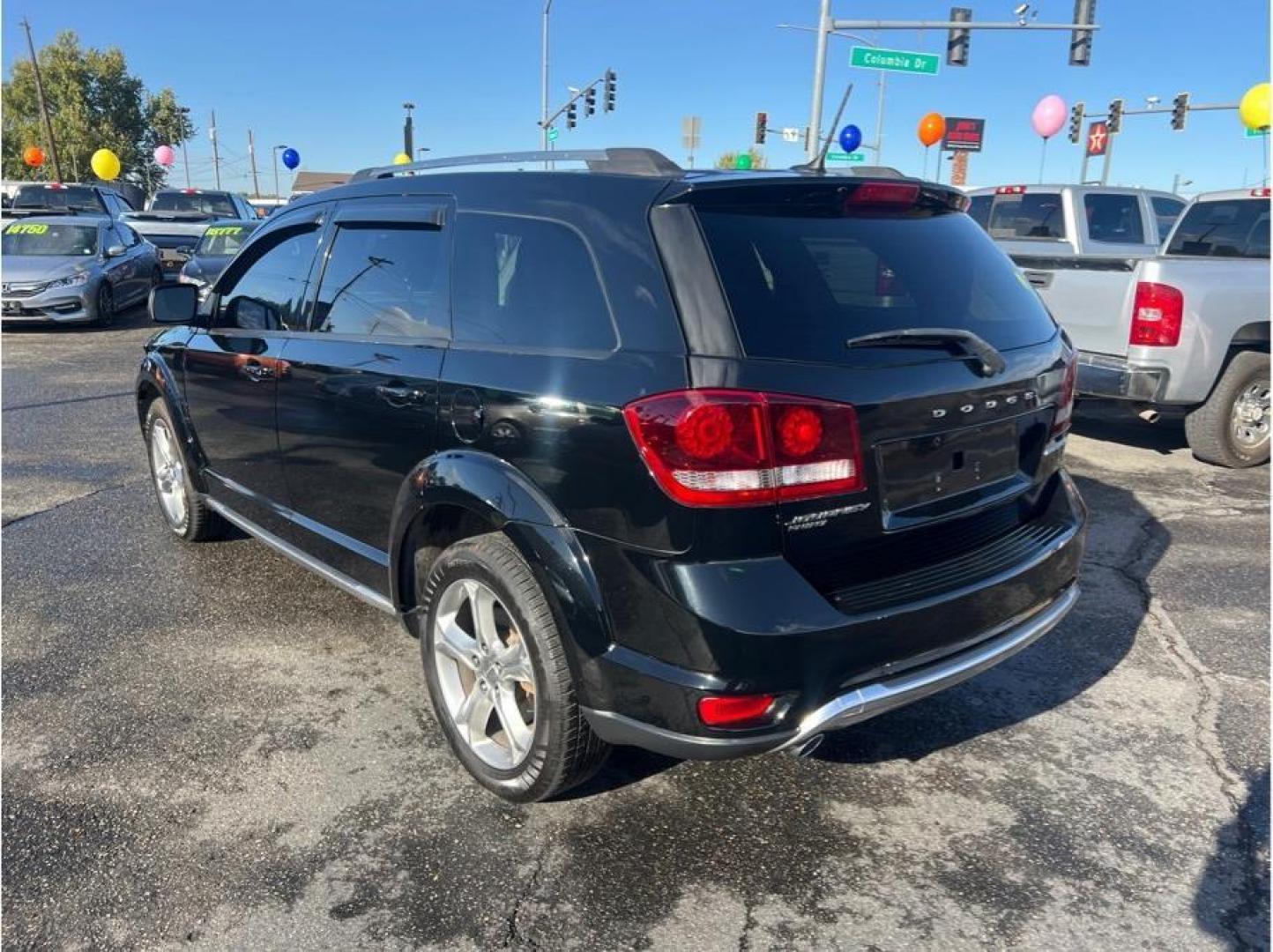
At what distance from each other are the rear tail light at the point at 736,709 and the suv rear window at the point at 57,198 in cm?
2043

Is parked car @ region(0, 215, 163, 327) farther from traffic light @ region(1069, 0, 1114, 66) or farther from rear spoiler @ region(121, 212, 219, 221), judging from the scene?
traffic light @ region(1069, 0, 1114, 66)

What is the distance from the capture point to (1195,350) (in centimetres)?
638

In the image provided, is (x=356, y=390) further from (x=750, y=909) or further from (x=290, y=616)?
(x=750, y=909)

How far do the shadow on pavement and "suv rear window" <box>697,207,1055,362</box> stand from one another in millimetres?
1547

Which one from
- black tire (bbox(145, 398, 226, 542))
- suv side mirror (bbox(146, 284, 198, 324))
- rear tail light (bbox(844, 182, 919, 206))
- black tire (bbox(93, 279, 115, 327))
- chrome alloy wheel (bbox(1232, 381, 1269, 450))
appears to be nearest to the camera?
rear tail light (bbox(844, 182, 919, 206))

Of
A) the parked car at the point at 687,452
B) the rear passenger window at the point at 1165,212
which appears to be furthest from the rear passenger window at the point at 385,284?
the rear passenger window at the point at 1165,212

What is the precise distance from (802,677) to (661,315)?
0.94 meters

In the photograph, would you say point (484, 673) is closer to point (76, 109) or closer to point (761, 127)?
point (761, 127)

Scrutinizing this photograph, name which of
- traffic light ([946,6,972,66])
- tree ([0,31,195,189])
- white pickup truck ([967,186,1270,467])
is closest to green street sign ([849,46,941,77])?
traffic light ([946,6,972,66])

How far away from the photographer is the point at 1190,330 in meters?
6.32


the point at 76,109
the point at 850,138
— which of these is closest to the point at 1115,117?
the point at 850,138

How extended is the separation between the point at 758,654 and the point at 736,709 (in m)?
0.15

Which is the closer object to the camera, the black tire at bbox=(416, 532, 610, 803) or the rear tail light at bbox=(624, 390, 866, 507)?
the rear tail light at bbox=(624, 390, 866, 507)

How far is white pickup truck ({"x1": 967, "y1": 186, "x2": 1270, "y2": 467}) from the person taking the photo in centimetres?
631
